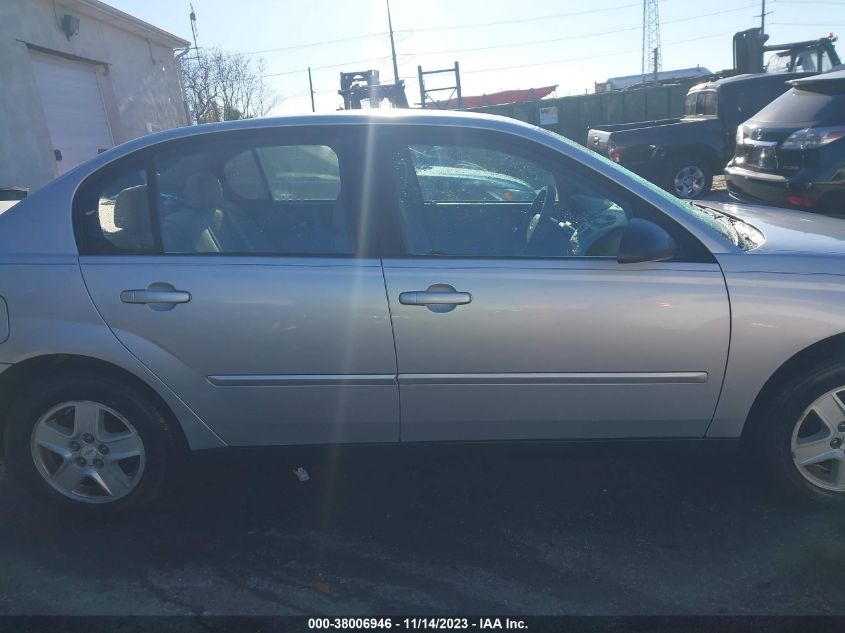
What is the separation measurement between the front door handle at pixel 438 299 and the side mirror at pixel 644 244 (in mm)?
623

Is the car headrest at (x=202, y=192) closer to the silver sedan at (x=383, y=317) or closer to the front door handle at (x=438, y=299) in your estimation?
the silver sedan at (x=383, y=317)

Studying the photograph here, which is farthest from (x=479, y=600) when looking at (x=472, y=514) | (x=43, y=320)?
(x=43, y=320)

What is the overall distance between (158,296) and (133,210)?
416 millimetres

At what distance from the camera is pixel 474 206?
3156 millimetres

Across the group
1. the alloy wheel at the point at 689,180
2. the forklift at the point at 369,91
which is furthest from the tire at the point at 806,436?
the forklift at the point at 369,91

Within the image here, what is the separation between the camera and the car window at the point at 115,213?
2668 millimetres

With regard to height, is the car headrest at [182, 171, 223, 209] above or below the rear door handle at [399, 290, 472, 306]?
above

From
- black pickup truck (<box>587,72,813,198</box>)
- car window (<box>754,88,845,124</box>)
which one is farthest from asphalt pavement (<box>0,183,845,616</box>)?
black pickup truck (<box>587,72,813,198</box>)

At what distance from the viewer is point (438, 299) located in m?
2.53

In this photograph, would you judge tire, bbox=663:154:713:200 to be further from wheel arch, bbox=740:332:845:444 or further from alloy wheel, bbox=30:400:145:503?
alloy wheel, bbox=30:400:145:503

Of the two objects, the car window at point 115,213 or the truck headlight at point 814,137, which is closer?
the car window at point 115,213

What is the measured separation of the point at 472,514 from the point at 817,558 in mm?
1341

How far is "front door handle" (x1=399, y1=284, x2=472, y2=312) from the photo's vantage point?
2.52 metres

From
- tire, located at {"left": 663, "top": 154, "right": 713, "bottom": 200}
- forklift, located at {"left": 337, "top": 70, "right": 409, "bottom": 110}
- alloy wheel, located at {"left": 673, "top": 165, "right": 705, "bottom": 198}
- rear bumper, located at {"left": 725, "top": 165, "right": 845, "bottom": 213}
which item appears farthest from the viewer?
forklift, located at {"left": 337, "top": 70, "right": 409, "bottom": 110}
